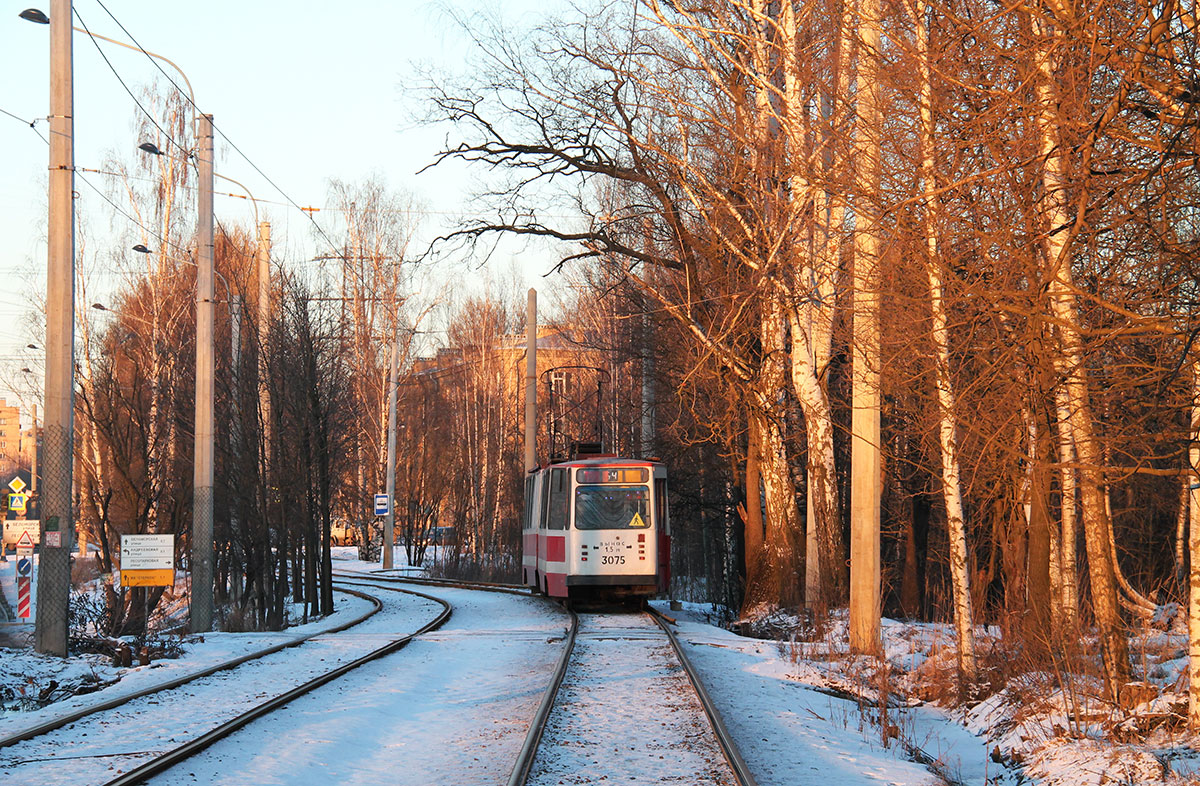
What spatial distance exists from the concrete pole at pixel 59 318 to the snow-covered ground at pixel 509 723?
1.38 m

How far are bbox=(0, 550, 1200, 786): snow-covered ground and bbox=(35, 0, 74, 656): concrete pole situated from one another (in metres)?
1.38

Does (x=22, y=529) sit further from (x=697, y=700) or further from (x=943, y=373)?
(x=943, y=373)

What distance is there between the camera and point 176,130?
1713 inches

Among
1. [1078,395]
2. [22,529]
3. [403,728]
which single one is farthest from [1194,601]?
[22,529]

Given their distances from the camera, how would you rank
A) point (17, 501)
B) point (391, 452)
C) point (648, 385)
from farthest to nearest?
point (391, 452)
point (17, 501)
point (648, 385)

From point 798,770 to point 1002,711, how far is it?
3.02 meters

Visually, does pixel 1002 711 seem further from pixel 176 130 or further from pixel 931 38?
pixel 176 130

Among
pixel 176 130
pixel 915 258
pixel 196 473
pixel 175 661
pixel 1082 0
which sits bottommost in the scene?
pixel 175 661

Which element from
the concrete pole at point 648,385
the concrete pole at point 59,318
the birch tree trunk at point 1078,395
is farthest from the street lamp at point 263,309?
the birch tree trunk at point 1078,395

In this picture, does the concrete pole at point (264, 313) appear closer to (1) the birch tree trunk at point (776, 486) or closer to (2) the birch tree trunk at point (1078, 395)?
(1) the birch tree trunk at point (776, 486)

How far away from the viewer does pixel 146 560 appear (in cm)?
1705

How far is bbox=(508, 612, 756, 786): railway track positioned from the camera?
7648mm

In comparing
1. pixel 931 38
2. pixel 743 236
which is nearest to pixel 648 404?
pixel 743 236

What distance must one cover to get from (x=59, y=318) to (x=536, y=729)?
8380 mm
